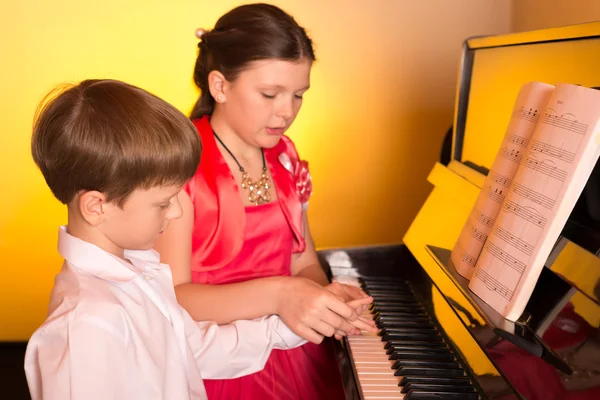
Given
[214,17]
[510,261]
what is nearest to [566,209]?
[510,261]

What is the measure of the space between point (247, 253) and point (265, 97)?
421 millimetres

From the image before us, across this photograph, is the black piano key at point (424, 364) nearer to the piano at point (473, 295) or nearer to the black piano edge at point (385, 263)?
the piano at point (473, 295)

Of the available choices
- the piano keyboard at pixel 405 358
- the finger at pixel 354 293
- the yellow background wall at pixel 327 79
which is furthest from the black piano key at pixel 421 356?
the yellow background wall at pixel 327 79

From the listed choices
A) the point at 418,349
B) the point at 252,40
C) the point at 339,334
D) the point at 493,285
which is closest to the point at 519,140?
the point at 493,285

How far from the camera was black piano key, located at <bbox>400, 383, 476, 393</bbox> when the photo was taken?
1.23 metres

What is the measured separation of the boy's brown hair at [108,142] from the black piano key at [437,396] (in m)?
0.59

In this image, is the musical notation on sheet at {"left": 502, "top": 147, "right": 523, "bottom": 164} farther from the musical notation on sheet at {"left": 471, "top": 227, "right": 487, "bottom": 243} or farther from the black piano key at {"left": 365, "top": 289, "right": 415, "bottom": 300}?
the black piano key at {"left": 365, "top": 289, "right": 415, "bottom": 300}

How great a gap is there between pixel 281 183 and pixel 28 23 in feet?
5.86

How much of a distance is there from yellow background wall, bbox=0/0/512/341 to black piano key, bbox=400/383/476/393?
191cm

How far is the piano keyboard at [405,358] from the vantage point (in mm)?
1256

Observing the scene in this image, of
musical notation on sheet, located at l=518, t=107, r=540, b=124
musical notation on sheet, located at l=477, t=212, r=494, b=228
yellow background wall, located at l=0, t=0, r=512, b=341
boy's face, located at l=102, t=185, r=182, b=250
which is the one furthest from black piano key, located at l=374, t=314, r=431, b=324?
yellow background wall, located at l=0, t=0, r=512, b=341

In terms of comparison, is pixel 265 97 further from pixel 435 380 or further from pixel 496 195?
pixel 435 380

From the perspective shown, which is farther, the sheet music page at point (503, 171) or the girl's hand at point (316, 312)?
the girl's hand at point (316, 312)

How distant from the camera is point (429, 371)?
4.32ft
